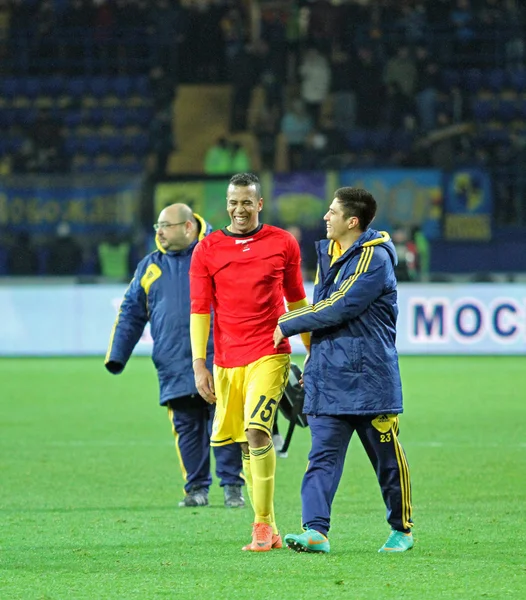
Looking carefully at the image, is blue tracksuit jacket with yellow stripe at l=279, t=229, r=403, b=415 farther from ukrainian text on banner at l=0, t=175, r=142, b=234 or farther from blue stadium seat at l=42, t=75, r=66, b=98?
blue stadium seat at l=42, t=75, r=66, b=98

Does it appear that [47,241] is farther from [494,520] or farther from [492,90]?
[494,520]

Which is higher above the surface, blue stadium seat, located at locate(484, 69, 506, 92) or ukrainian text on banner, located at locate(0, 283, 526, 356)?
blue stadium seat, located at locate(484, 69, 506, 92)

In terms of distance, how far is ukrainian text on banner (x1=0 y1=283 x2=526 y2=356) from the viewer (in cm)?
1828

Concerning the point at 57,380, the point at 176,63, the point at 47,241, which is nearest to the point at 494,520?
the point at 57,380

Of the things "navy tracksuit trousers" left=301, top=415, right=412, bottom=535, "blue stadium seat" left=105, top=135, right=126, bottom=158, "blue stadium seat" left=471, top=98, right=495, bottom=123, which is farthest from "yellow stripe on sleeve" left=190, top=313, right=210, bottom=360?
"blue stadium seat" left=471, top=98, right=495, bottom=123

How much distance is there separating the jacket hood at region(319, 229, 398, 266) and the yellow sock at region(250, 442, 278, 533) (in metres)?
0.94

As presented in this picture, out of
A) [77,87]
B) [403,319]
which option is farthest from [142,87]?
[403,319]

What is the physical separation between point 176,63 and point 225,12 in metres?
1.79

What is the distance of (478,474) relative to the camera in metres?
8.79

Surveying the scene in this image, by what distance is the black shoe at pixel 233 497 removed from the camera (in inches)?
296

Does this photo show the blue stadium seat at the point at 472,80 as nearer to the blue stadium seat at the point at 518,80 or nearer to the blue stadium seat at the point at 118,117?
the blue stadium seat at the point at 518,80

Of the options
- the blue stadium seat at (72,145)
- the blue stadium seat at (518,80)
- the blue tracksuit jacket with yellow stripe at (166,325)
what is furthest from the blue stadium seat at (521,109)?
the blue tracksuit jacket with yellow stripe at (166,325)

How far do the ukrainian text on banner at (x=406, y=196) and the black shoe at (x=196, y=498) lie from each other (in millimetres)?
17490

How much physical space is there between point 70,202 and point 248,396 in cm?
2013
